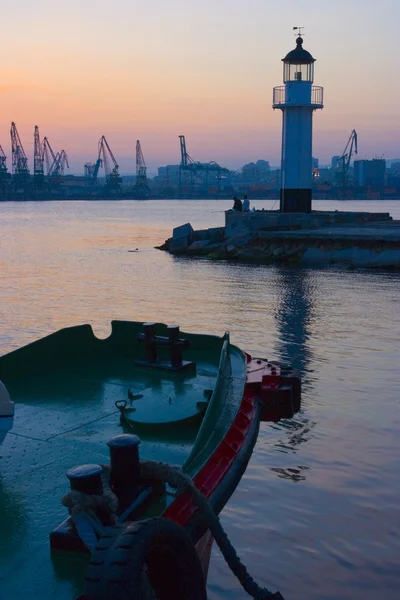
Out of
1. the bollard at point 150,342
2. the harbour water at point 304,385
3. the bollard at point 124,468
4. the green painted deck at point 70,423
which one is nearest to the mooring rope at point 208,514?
the bollard at point 124,468

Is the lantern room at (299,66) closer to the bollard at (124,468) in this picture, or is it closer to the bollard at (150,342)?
the bollard at (150,342)

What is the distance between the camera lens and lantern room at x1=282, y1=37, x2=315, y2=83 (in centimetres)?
3944

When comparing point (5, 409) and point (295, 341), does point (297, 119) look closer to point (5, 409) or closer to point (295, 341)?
point (295, 341)

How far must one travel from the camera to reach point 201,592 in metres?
4.64

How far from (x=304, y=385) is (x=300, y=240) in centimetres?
2364

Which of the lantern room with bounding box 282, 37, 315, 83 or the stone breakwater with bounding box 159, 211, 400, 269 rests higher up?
the lantern room with bounding box 282, 37, 315, 83

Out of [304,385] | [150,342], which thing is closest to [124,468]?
[150,342]

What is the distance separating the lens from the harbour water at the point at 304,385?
6.90m

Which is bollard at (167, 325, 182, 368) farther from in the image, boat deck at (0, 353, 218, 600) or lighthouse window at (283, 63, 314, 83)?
lighthouse window at (283, 63, 314, 83)

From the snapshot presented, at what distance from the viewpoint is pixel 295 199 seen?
131 feet

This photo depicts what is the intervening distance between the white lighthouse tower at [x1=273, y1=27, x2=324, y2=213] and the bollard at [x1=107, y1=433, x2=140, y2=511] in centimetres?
3590

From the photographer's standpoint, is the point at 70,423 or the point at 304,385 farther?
the point at 304,385

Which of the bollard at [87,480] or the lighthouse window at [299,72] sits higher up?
the lighthouse window at [299,72]

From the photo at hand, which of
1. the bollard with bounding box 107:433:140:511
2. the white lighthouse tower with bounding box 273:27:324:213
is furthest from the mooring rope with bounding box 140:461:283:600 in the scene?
the white lighthouse tower with bounding box 273:27:324:213
